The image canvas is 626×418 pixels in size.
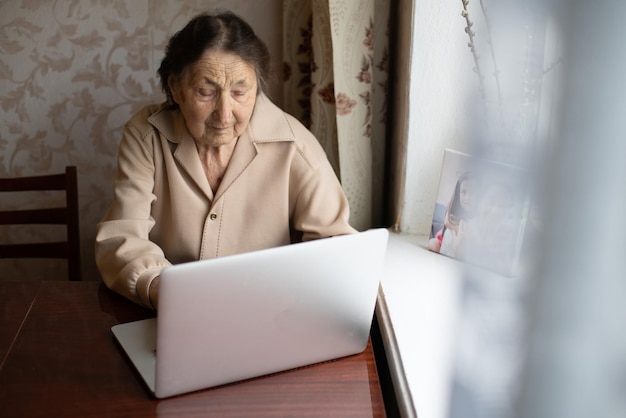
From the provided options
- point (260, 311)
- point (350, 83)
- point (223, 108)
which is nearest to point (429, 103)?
point (350, 83)

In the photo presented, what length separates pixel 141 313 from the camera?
128 centimetres

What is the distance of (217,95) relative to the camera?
1484 mm

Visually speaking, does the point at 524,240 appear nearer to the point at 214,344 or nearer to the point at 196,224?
the point at 214,344

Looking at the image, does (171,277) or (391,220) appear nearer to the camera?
(171,277)

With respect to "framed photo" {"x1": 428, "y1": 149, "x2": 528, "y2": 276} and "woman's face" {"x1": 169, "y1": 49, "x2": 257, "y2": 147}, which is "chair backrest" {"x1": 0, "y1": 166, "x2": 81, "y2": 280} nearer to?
"woman's face" {"x1": 169, "y1": 49, "x2": 257, "y2": 147}

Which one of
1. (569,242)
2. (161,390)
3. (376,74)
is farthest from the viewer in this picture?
(376,74)

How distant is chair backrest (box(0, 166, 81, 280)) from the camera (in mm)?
1819

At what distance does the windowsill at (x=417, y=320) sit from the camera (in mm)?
1095

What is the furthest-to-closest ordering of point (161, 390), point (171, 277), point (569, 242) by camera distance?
point (161, 390), point (171, 277), point (569, 242)

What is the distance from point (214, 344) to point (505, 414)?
0.71 m

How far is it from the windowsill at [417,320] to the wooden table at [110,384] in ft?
0.26

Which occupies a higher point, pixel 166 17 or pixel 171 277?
pixel 166 17

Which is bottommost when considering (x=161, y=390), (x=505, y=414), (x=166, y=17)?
(x=161, y=390)

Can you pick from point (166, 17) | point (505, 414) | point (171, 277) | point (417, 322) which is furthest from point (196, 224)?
point (505, 414)
